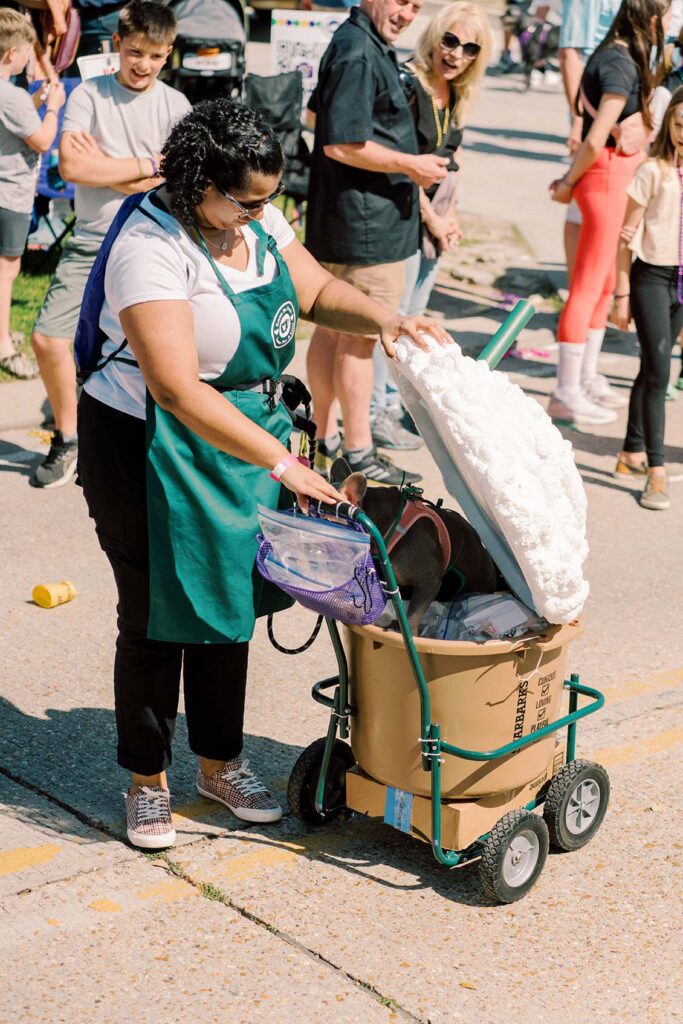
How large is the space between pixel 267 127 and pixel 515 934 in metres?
1.98

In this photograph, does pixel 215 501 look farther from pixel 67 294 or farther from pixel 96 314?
pixel 67 294

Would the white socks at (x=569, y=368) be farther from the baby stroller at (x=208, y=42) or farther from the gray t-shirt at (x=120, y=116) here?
the baby stroller at (x=208, y=42)

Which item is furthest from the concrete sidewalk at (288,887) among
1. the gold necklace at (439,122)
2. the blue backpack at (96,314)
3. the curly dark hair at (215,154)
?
the gold necklace at (439,122)

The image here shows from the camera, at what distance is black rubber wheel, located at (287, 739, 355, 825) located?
12.1 ft

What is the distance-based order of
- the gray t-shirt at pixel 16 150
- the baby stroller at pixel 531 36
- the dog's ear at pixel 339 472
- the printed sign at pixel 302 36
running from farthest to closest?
the baby stroller at pixel 531 36 → the printed sign at pixel 302 36 → the gray t-shirt at pixel 16 150 → the dog's ear at pixel 339 472

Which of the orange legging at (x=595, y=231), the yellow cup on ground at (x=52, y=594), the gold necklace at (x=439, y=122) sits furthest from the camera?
the orange legging at (x=595, y=231)

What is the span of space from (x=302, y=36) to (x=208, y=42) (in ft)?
2.27

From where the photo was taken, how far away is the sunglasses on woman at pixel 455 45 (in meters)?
6.50

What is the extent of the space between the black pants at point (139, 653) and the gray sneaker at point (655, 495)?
11.0ft

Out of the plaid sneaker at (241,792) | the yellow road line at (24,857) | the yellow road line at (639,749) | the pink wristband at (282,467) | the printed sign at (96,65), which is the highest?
the printed sign at (96,65)

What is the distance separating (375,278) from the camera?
6309 millimetres

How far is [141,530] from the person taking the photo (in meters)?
3.42

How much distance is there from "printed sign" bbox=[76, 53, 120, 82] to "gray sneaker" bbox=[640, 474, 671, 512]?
3.35 metres

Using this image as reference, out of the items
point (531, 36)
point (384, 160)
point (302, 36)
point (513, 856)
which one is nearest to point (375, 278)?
point (384, 160)
